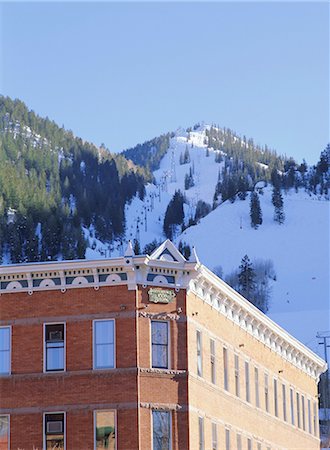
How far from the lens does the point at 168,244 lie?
4659cm

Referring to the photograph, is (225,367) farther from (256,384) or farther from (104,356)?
(104,356)

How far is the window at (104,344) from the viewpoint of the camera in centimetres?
4538

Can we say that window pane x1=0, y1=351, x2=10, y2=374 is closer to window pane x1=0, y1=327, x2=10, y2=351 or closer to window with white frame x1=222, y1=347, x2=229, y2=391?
window pane x1=0, y1=327, x2=10, y2=351

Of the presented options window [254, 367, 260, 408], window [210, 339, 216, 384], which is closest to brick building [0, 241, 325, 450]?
window [210, 339, 216, 384]

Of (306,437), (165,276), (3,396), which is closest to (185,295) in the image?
(165,276)

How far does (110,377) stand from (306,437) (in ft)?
78.9

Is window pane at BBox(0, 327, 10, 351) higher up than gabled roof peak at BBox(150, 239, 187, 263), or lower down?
lower down

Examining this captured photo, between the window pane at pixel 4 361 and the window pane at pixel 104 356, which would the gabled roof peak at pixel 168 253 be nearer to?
the window pane at pixel 104 356

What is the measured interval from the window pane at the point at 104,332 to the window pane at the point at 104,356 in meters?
0.21

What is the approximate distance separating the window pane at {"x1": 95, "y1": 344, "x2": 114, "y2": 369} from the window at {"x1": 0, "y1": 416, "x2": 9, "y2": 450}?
400cm

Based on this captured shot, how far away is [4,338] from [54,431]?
13.5 ft

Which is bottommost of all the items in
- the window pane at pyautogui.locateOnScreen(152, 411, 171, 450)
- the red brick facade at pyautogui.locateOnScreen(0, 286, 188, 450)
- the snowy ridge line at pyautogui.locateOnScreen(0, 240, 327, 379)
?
the window pane at pyautogui.locateOnScreen(152, 411, 171, 450)

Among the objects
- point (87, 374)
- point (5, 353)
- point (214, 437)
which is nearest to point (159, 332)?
point (87, 374)

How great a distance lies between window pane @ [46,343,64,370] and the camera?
45875mm
